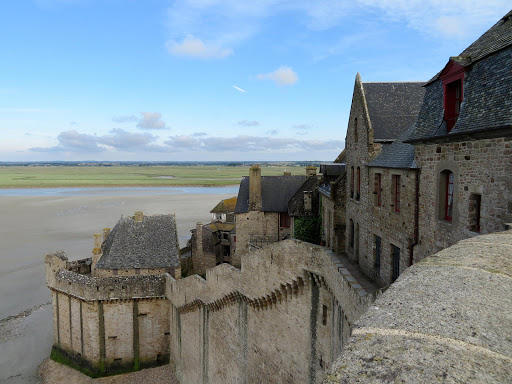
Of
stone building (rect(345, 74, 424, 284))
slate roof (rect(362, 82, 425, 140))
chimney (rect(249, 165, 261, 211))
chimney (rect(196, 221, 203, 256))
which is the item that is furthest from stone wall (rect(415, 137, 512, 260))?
chimney (rect(196, 221, 203, 256))

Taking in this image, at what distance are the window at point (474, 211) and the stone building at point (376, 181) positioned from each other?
9.47 feet

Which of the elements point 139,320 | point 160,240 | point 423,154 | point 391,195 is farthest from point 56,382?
point 423,154

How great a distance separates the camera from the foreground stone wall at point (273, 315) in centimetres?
1315

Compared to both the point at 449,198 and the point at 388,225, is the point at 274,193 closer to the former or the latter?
the point at 388,225

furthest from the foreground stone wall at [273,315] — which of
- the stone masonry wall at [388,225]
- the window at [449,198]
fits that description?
the window at [449,198]

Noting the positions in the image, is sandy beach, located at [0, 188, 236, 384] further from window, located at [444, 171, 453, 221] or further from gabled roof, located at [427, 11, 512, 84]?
gabled roof, located at [427, 11, 512, 84]

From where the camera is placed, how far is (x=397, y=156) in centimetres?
1376

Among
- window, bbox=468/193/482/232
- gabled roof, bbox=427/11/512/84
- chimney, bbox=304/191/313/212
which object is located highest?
gabled roof, bbox=427/11/512/84

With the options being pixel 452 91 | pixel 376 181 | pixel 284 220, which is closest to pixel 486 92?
pixel 452 91

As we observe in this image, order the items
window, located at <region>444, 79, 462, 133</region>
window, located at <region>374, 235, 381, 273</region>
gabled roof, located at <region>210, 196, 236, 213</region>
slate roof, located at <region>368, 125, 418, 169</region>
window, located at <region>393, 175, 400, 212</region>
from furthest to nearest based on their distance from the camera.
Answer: gabled roof, located at <region>210, 196, 236, 213</region> → window, located at <region>374, 235, 381, 273</region> → window, located at <region>393, 175, 400, 212</region> → slate roof, located at <region>368, 125, 418, 169</region> → window, located at <region>444, 79, 462, 133</region>

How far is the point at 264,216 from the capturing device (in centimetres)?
3403

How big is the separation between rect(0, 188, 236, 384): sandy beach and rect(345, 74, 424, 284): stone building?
75.4ft

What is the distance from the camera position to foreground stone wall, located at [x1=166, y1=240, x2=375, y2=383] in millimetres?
13148

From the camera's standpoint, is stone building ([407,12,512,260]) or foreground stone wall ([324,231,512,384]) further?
stone building ([407,12,512,260])
